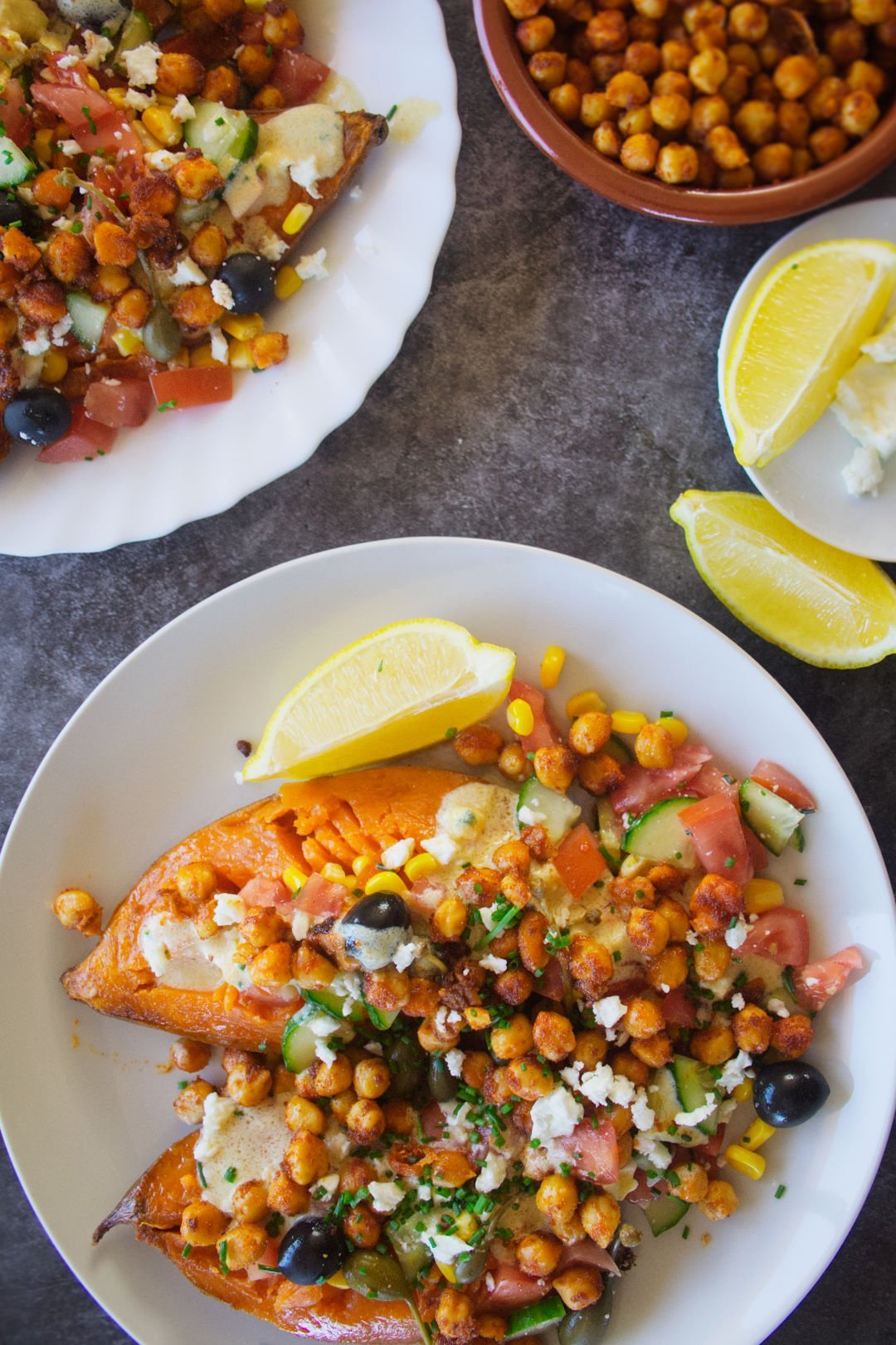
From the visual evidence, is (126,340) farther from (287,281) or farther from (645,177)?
(645,177)

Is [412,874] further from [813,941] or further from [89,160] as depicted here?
[89,160]

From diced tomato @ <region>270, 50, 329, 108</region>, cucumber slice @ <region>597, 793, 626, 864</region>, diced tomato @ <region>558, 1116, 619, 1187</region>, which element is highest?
diced tomato @ <region>270, 50, 329, 108</region>

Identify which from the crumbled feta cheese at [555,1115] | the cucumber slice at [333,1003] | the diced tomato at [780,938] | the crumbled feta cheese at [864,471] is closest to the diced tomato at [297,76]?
the crumbled feta cheese at [864,471]

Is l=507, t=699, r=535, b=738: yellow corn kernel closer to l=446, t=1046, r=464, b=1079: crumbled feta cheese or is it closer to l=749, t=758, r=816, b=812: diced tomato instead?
l=749, t=758, r=816, b=812: diced tomato

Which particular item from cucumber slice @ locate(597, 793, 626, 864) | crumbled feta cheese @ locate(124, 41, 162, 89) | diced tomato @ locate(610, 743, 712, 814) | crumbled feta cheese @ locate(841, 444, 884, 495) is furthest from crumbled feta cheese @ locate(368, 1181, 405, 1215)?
crumbled feta cheese @ locate(124, 41, 162, 89)

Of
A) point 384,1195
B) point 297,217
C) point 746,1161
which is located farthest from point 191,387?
point 746,1161
